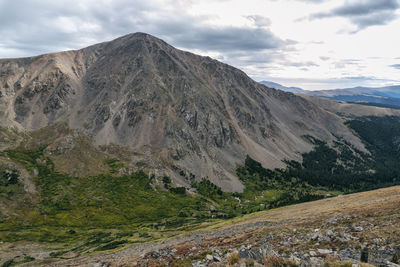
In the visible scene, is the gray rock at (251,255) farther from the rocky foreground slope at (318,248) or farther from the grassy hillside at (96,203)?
the grassy hillside at (96,203)

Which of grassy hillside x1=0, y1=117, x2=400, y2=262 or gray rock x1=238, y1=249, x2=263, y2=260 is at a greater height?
gray rock x1=238, y1=249, x2=263, y2=260

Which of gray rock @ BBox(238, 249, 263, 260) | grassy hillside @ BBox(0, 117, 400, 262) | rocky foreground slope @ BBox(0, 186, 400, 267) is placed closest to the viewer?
rocky foreground slope @ BBox(0, 186, 400, 267)

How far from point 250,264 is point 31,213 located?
493 feet

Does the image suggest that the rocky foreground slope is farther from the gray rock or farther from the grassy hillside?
the grassy hillside

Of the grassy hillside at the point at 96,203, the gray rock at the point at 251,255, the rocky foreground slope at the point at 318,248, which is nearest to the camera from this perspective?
the rocky foreground slope at the point at 318,248

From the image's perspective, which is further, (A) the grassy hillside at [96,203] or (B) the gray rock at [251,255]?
(A) the grassy hillside at [96,203]

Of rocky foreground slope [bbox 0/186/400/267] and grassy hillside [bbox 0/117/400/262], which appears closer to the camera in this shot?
rocky foreground slope [bbox 0/186/400/267]

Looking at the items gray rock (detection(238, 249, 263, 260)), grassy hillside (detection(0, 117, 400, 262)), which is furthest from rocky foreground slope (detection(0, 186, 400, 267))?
grassy hillside (detection(0, 117, 400, 262))

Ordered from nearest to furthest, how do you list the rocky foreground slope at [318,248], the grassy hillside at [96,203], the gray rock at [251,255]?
the rocky foreground slope at [318,248]
the gray rock at [251,255]
the grassy hillside at [96,203]

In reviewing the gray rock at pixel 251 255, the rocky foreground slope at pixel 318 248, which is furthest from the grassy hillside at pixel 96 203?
the gray rock at pixel 251 255

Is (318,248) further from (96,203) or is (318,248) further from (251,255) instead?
(96,203)

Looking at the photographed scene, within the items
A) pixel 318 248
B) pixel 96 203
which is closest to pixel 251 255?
pixel 318 248

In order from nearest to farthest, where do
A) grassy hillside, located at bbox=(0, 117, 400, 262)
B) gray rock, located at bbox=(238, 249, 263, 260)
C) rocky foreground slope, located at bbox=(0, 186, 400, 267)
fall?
rocky foreground slope, located at bbox=(0, 186, 400, 267), gray rock, located at bbox=(238, 249, 263, 260), grassy hillside, located at bbox=(0, 117, 400, 262)

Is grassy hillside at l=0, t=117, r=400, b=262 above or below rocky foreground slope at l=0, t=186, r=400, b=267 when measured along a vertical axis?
below
